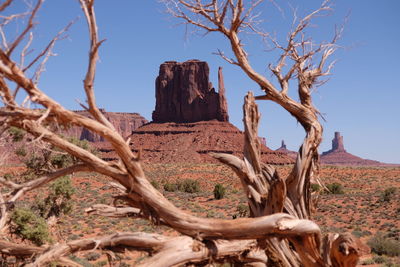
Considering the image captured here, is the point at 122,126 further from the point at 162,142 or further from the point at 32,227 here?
the point at 32,227

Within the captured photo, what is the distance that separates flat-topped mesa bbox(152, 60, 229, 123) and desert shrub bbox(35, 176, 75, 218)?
82.3m

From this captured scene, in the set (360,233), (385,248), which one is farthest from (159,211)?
(360,233)

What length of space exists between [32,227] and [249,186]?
22.2ft

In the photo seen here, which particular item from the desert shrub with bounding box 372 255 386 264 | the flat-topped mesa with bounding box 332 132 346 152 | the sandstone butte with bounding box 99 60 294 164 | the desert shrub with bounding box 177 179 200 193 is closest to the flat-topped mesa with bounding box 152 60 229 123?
the sandstone butte with bounding box 99 60 294 164

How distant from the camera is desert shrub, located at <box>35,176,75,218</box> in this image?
12820 millimetres

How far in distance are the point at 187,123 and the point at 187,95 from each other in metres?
7.72

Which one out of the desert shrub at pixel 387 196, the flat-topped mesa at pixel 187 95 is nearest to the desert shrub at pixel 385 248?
the desert shrub at pixel 387 196

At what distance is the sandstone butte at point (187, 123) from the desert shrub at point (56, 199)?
63.8m

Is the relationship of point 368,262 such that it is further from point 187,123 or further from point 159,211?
point 187,123

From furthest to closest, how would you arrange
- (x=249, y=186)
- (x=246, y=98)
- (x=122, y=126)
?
(x=122, y=126) → (x=246, y=98) → (x=249, y=186)

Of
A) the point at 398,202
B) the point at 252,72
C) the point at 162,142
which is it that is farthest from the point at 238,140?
the point at 252,72

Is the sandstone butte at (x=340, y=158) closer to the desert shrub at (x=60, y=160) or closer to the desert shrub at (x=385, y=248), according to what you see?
the desert shrub at (x=385, y=248)

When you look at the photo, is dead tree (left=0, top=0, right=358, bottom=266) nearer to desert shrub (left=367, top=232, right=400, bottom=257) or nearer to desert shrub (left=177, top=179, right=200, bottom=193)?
desert shrub (left=367, top=232, right=400, bottom=257)

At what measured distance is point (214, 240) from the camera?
161 inches
